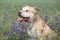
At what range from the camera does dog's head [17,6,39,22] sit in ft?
6.56

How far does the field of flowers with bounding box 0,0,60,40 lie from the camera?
2.07 meters

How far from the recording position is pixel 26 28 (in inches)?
81.8

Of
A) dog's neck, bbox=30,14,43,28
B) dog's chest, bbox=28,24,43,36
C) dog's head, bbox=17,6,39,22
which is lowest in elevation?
dog's chest, bbox=28,24,43,36

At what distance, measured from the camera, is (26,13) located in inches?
79.0

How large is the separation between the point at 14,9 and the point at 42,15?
9.1 inches

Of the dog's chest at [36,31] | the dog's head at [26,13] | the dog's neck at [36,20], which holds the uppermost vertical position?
the dog's head at [26,13]

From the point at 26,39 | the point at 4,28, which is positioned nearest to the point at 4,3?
the point at 4,28

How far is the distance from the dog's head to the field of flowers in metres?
0.05

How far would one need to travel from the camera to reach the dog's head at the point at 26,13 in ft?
6.56

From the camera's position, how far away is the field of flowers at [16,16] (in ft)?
6.79

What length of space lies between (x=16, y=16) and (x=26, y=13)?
104 millimetres

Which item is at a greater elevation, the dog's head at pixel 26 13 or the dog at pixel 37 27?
the dog's head at pixel 26 13

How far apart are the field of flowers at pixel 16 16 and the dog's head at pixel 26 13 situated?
46 millimetres

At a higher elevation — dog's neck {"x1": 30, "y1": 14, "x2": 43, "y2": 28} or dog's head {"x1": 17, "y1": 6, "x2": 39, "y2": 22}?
dog's head {"x1": 17, "y1": 6, "x2": 39, "y2": 22}
